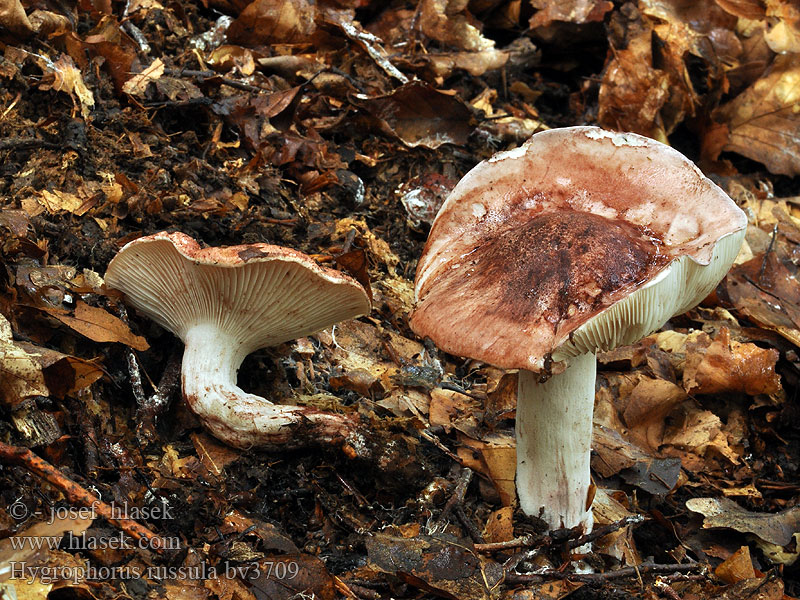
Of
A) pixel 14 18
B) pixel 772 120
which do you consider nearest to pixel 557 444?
pixel 14 18

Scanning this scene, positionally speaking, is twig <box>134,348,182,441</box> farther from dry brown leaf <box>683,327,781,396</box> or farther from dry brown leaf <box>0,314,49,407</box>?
dry brown leaf <box>683,327,781,396</box>

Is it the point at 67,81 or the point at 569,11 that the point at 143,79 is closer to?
the point at 67,81

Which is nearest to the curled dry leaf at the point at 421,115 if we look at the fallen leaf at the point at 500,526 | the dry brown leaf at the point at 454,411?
the dry brown leaf at the point at 454,411

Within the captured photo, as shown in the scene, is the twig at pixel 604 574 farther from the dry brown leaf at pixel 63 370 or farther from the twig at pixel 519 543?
the dry brown leaf at pixel 63 370

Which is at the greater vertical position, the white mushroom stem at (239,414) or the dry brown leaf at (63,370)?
the dry brown leaf at (63,370)

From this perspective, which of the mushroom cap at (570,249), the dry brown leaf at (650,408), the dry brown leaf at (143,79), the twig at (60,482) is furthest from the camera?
the dry brown leaf at (143,79)
